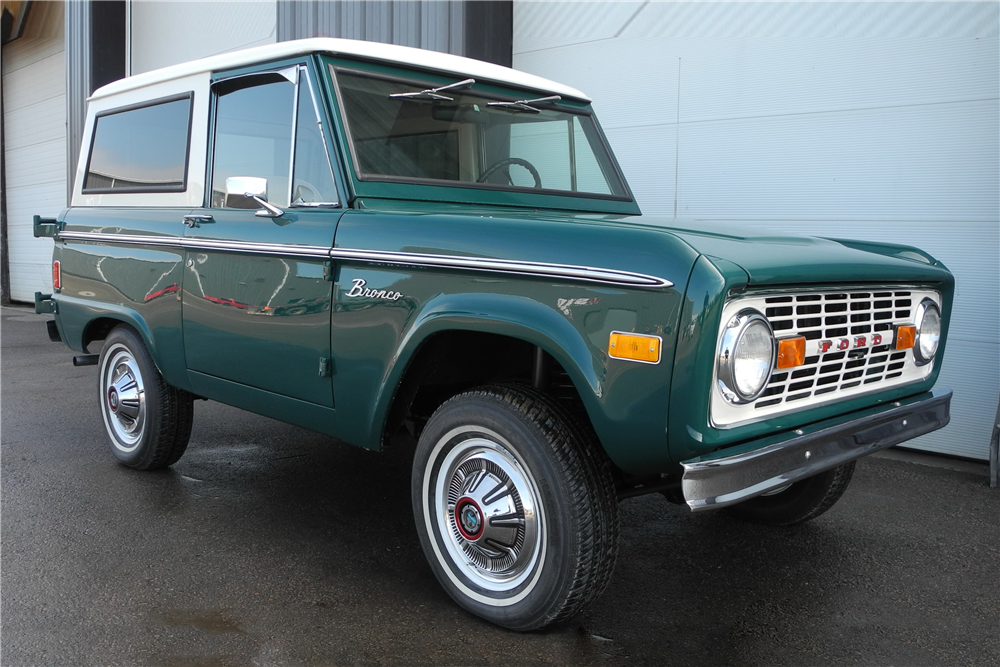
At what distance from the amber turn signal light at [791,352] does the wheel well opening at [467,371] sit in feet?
2.21

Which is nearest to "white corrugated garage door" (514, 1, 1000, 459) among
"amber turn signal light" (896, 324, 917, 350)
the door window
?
"amber turn signal light" (896, 324, 917, 350)

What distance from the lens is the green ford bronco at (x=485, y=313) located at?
2289 mm

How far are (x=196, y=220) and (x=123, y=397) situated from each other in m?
1.22

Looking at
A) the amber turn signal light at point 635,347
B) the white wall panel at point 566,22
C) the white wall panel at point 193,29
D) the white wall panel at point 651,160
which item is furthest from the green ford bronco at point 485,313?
the white wall panel at point 193,29

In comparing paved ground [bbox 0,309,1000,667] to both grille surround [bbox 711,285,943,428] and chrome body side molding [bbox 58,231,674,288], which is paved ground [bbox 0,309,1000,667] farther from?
chrome body side molding [bbox 58,231,674,288]

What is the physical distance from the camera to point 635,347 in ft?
7.38

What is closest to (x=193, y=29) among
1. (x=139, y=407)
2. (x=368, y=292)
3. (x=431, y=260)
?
(x=139, y=407)

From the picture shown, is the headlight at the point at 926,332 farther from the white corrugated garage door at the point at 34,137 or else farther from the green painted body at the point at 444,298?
the white corrugated garage door at the point at 34,137

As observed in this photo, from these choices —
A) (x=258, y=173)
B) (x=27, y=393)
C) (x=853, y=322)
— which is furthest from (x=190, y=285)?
(x=27, y=393)

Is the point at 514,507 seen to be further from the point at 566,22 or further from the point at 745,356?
the point at 566,22

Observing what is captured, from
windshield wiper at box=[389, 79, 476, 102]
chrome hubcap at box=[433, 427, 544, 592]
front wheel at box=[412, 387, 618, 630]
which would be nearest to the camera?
front wheel at box=[412, 387, 618, 630]

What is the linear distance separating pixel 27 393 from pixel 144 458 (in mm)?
2772

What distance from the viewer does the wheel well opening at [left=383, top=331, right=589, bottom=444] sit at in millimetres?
2848

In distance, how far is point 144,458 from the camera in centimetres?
427
